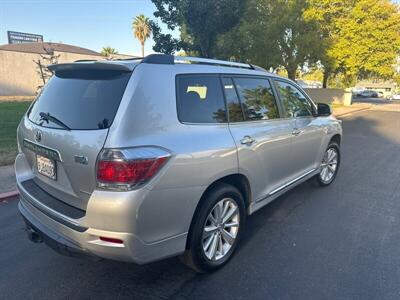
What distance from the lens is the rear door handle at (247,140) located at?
3.04 metres

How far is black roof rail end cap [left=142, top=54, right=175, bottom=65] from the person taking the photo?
98.5 inches

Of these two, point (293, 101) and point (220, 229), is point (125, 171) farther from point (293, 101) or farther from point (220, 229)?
point (293, 101)

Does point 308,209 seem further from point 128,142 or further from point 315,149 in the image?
point 128,142

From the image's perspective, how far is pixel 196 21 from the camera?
1684cm

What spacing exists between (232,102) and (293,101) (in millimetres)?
1421

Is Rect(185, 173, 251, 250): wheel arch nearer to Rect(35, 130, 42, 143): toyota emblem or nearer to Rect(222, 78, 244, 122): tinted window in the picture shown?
Rect(222, 78, 244, 122): tinted window

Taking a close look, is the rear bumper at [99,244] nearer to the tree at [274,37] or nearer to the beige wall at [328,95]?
the tree at [274,37]

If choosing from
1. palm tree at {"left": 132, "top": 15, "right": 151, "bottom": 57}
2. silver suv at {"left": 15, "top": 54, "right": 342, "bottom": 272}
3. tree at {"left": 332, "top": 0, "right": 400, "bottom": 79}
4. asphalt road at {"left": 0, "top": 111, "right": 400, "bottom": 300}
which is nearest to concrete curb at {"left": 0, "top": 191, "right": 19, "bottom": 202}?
asphalt road at {"left": 0, "top": 111, "right": 400, "bottom": 300}

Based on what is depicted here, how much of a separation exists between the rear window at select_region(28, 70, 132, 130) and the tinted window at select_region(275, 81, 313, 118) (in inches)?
88.3

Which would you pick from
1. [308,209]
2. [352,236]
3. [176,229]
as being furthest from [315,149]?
[176,229]

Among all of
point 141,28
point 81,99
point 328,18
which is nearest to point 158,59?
point 81,99

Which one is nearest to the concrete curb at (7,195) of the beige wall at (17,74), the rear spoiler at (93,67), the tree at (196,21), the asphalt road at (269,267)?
the asphalt road at (269,267)

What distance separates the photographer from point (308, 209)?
176 inches

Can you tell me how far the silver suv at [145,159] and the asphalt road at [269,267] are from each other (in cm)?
30
